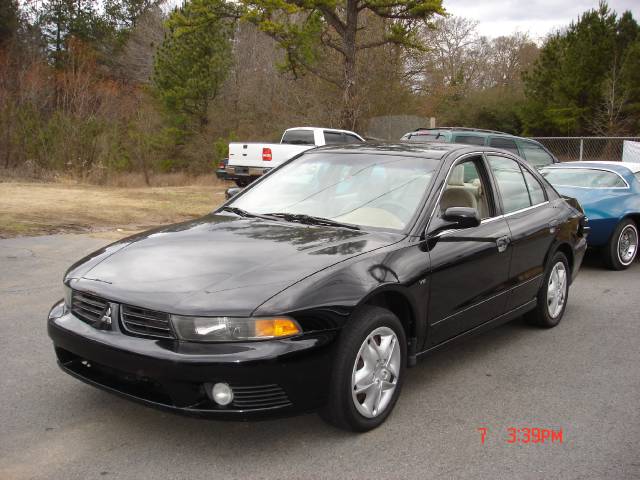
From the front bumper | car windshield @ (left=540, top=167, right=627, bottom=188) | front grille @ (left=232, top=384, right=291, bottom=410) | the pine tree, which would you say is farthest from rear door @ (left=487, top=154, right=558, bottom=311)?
the pine tree

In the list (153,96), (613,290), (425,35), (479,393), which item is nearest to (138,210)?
(613,290)

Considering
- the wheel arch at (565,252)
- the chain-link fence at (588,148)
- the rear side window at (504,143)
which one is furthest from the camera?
the chain-link fence at (588,148)

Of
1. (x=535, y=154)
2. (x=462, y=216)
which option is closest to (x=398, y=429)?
(x=462, y=216)

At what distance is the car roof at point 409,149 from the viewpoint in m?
4.74

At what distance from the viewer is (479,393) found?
4.28 meters

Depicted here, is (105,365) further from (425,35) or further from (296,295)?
(425,35)

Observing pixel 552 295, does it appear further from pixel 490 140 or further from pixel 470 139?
pixel 490 140

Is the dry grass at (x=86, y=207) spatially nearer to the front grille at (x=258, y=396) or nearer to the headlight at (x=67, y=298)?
the headlight at (x=67, y=298)

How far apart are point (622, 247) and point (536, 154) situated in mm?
7973

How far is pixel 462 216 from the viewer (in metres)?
4.10

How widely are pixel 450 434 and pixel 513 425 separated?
1.36ft

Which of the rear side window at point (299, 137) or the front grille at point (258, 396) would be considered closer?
the front grille at point (258, 396)

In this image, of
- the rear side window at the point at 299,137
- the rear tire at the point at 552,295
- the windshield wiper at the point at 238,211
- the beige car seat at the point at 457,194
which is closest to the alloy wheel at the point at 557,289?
the rear tire at the point at 552,295

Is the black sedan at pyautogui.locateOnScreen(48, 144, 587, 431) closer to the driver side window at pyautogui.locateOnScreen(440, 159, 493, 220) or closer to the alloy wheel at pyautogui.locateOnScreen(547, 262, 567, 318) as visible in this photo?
the driver side window at pyautogui.locateOnScreen(440, 159, 493, 220)
